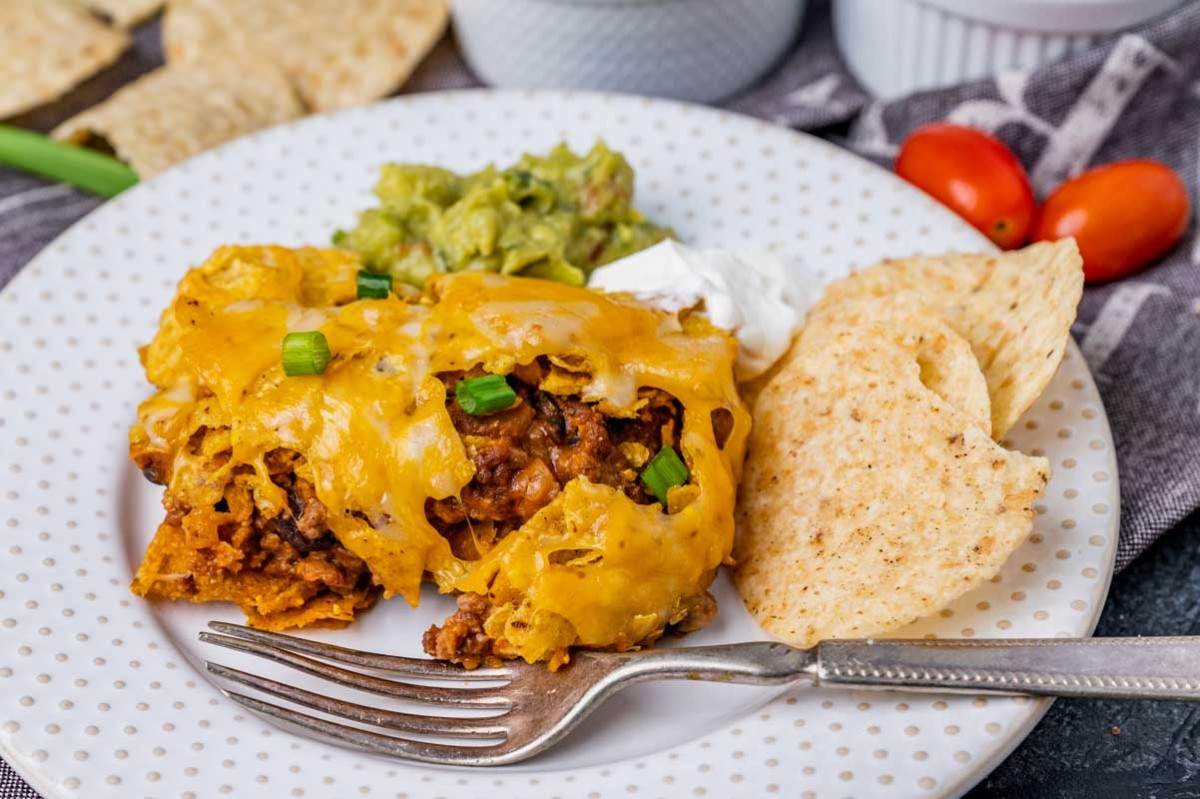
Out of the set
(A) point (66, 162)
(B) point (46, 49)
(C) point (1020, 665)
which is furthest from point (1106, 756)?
(B) point (46, 49)

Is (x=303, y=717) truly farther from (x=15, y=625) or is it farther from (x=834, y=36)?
(x=834, y=36)

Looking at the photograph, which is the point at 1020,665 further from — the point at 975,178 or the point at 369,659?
the point at 975,178

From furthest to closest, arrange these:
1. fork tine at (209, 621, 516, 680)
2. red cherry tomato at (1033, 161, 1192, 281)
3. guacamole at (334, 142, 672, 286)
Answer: red cherry tomato at (1033, 161, 1192, 281) < guacamole at (334, 142, 672, 286) < fork tine at (209, 621, 516, 680)

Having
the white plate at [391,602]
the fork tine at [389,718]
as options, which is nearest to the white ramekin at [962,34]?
the white plate at [391,602]

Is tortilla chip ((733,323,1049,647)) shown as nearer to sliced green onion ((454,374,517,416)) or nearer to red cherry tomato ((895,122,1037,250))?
sliced green onion ((454,374,517,416))

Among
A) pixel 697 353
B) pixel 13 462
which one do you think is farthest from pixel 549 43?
pixel 13 462

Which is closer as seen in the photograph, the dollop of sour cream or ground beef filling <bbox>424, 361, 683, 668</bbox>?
ground beef filling <bbox>424, 361, 683, 668</bbox>

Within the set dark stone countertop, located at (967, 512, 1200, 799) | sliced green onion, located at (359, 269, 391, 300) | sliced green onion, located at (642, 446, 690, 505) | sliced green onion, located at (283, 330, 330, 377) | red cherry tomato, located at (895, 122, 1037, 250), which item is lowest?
dark stone countertop, located at (967, 512, 1200, 799)

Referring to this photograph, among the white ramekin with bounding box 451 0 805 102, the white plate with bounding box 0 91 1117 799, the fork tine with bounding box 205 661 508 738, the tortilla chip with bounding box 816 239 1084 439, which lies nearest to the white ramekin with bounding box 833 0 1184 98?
the white ramekin with bounding box 451 0 805 102

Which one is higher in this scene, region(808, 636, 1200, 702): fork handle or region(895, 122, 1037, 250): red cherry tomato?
region(808, 636, 1200, 702): fork handle
